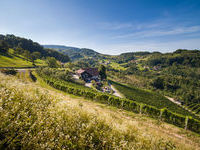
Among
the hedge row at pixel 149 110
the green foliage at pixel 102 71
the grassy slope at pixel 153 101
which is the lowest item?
the grassy slope at pixel 153 101

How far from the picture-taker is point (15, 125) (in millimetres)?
3000

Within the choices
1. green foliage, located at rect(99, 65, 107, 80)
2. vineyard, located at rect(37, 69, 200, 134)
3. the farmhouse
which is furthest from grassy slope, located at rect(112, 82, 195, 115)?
the farmhouse

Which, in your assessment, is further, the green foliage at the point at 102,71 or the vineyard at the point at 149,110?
the green foliage at the point at 102,71

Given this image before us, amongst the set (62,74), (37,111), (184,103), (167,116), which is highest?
(37,111)

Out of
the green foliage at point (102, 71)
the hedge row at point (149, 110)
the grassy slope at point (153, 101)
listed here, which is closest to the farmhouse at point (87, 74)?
the green foliage at point (102, 71)

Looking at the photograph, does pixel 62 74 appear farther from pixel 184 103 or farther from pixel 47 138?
pixel 184 103

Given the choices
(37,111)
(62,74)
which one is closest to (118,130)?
(37,111)

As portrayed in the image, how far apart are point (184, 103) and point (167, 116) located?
68823 millimetres

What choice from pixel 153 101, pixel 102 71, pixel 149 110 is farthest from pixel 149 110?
pixel 102 71

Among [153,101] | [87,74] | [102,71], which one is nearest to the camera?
[153,101]

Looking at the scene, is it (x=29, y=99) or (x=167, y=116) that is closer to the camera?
(x=29, y=99)

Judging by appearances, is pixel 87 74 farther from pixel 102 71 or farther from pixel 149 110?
pixel 149 110

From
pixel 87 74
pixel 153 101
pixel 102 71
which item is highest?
pixel 102 71

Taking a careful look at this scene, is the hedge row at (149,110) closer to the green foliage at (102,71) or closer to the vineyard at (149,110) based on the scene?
the vineyard at (149,110)
